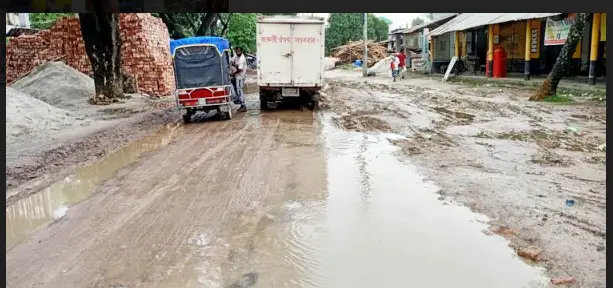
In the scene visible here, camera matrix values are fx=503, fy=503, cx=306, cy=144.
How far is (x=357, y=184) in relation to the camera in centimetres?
704

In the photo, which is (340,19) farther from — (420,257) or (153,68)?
(420,257)

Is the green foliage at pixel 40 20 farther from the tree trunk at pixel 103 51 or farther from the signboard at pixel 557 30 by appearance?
the signboard at pixel 557 30

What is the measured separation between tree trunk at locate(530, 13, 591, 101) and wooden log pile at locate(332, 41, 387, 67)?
31.2 metres

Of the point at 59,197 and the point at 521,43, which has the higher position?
the point at 521,43

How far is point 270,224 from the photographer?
547 centimetres

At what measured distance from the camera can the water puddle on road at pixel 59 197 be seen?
5711 mm

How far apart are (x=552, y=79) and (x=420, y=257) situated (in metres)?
12.1

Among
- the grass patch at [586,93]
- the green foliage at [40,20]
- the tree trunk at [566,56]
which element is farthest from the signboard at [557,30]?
the green foliage at [40,20]

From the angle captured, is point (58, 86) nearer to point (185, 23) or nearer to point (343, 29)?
point (185, 23)

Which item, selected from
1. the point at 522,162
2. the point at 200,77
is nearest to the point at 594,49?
the point at 522,162

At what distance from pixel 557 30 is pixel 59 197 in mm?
18417

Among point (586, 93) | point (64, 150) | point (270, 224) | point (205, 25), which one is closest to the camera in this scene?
point (270, 224)

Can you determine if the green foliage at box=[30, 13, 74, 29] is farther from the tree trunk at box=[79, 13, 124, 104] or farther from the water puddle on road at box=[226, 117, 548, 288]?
the water puddle on road at box=[226, 117, 548, 288]

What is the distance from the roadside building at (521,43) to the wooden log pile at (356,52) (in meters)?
12.8
